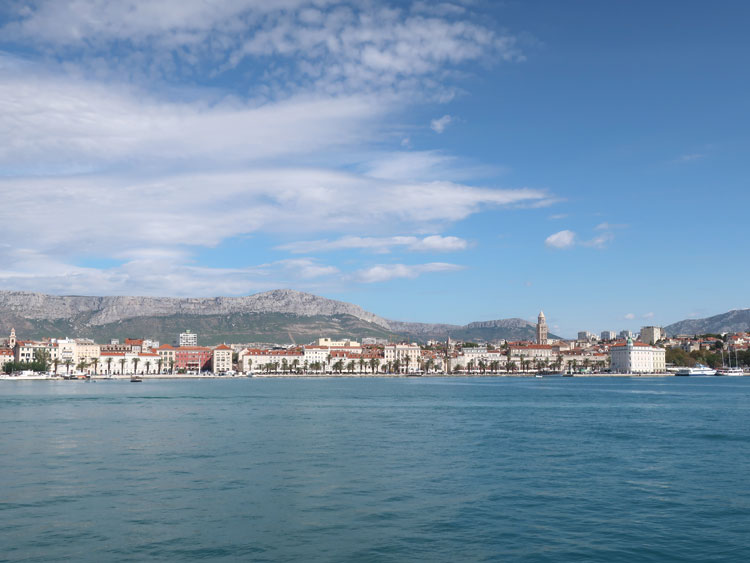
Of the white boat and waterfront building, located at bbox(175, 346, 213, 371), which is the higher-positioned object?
waterfront building, located at bbox(175, 346, 213, 371)

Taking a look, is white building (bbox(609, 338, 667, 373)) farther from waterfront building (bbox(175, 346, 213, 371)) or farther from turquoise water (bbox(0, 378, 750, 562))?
turquoise water (bbox(0, 378, 750, 562))

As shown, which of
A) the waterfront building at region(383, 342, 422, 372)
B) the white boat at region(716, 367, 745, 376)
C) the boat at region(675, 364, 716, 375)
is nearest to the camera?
the white boat at region(716, 367, 745, 376)

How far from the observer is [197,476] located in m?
20.5

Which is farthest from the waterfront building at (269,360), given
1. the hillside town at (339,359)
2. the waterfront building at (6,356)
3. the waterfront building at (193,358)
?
the waterfront building at (6,356)

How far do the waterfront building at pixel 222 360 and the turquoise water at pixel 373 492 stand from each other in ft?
457

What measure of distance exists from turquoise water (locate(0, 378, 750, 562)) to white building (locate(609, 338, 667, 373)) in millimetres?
135316

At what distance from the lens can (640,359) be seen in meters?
163

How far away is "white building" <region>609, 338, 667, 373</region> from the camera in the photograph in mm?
161875

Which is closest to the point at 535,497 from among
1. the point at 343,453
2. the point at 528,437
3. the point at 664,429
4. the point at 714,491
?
the point at 714,491

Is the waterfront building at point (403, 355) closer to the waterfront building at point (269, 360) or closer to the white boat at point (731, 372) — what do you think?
the waterfront building at point (269, 360)

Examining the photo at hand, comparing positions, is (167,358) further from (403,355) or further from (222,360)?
(403,355)

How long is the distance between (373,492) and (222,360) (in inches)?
6324

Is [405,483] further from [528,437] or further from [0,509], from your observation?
[528,437]

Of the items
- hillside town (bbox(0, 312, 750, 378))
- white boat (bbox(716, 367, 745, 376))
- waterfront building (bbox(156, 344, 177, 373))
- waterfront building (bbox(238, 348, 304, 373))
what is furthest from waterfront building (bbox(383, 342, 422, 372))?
white boat (bbox(716, 367, 745, 376))
